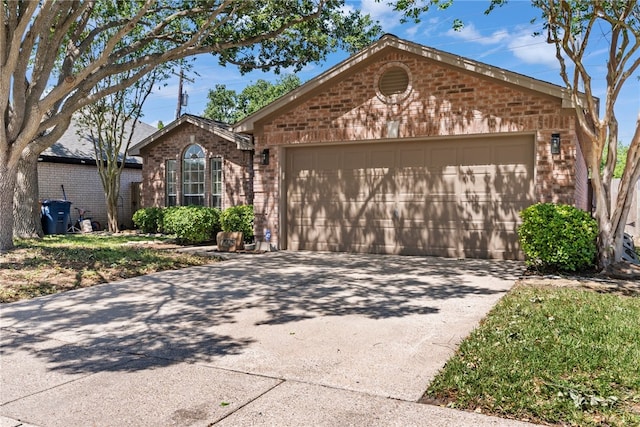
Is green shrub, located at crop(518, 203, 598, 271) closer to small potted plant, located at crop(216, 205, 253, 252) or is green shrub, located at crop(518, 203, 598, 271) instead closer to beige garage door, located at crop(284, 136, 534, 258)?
beige garage door, located at crop(284, 136, 534, 258)

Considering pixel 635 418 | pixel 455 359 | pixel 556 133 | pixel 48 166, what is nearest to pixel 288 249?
pixel 556 133

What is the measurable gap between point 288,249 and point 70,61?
647cm

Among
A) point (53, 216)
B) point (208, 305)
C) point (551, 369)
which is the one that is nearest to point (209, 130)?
point (53, 216)

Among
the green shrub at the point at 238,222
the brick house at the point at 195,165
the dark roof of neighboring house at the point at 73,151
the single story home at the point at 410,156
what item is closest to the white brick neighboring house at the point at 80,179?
the dark roof of neighboring house at the point at 73,151

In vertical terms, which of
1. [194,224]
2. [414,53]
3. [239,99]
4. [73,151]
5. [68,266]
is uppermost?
[239,99]

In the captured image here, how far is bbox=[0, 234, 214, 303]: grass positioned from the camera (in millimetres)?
7148

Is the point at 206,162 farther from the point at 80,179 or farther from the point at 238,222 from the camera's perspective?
the point at 80,179

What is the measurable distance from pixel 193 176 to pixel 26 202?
5.84 meters

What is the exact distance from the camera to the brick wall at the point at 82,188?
60.0ft

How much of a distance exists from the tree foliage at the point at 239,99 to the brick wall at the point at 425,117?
111 feet

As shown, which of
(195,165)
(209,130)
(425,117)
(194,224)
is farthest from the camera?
(195,165)

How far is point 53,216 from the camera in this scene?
16266 millimetres

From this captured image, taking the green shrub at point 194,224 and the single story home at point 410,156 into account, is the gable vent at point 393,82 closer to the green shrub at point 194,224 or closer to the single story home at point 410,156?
the single story home at point 410,156

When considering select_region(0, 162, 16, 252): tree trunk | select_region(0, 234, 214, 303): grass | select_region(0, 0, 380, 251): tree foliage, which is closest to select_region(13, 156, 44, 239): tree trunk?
select_region(0, 0, 380, 251): tree foliage
